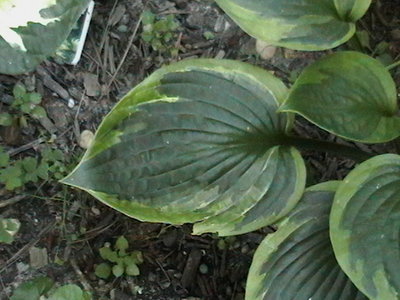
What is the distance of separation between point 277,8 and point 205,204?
0.41 m

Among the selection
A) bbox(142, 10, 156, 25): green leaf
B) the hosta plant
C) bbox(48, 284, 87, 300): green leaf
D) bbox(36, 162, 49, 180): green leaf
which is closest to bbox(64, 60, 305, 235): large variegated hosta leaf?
the hosta plant

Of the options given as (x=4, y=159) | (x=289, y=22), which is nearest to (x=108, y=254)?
(x=4, y=159)

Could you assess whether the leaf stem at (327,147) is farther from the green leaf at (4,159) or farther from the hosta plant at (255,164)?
the green leaf at (4,159)

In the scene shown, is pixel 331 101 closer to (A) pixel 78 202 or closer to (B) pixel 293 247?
(B) pixel 293 247

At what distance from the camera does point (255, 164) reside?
1.25 meters

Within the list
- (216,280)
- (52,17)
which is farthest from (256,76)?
(216,280)

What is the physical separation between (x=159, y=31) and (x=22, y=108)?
395 mm

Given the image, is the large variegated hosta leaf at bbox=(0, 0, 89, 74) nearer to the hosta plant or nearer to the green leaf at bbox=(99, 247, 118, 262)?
the hosta plant

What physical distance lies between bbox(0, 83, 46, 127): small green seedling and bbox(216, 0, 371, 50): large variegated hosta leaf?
0.57 m

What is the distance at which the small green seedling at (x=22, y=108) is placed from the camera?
153 centimetres

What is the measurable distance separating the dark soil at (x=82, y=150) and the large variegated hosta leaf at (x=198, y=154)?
314 millimetres

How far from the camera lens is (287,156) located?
1.27m

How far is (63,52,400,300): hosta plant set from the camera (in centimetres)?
119

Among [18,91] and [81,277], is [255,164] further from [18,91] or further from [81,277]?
[18,91]
